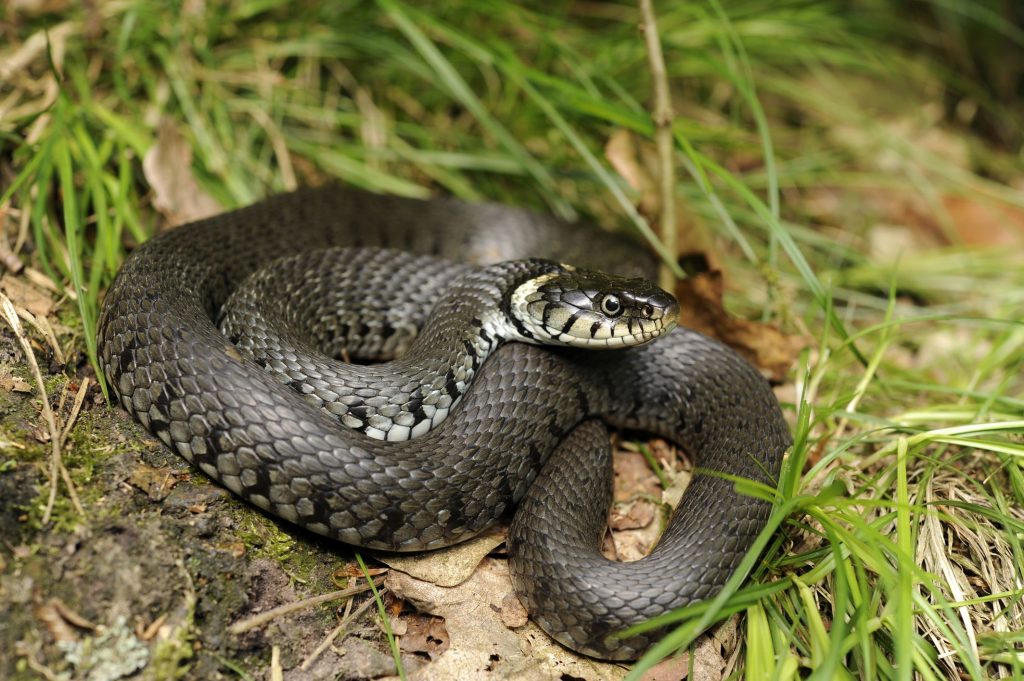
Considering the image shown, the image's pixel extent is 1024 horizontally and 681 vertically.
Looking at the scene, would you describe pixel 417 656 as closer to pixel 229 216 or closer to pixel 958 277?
pixel 229 216

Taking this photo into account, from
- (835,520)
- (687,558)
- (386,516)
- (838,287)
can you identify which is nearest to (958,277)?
(838,287)

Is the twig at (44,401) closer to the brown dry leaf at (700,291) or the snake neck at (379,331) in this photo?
the snake neck at (379,331)

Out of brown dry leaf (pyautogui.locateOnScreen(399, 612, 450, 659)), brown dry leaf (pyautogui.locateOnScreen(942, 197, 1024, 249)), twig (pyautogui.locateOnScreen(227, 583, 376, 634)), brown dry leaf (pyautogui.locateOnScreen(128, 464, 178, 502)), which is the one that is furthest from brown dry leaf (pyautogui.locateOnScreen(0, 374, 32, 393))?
brown dry leaf (pyautogui.locateOnScreen(942, 197, 1024, 249))

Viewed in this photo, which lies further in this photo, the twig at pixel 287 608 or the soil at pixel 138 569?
the twig at pixel 287 608

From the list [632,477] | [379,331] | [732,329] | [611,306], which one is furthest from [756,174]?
[379,331]

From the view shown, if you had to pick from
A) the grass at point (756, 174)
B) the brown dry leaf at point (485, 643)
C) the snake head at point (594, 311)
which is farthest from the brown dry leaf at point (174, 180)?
the brown dry leaf at point (485, 643)

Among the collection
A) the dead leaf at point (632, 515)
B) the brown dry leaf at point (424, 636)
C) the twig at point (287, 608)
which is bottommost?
the dead leaf at point (632, 515)
